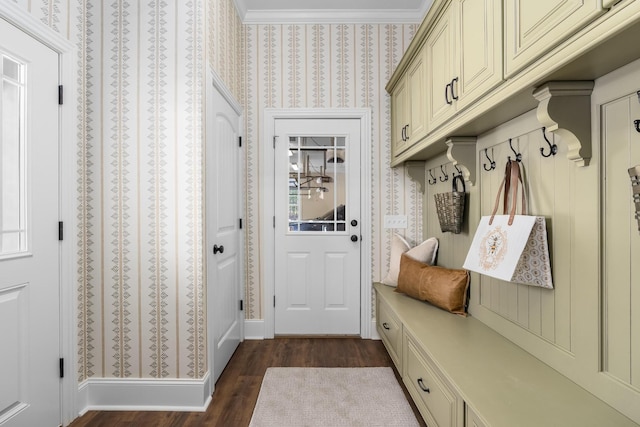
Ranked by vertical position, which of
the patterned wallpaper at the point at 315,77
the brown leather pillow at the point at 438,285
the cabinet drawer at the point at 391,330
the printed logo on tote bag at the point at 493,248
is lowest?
the cabinet drawer at the point at 391,330

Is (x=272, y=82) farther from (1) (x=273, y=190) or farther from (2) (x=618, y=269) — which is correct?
(2) (x=618, y=269)

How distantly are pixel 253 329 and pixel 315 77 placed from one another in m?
2.28

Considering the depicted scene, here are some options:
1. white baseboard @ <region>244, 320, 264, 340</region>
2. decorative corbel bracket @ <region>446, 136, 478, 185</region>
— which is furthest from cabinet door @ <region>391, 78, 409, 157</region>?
white baseboard @ <region>244, 320, 264, 340</region>

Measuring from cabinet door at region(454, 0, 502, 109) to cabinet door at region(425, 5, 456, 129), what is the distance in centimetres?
9

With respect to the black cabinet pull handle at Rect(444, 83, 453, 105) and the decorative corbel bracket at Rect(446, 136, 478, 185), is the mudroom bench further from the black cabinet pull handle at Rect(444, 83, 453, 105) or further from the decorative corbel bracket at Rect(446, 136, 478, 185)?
the black cabinet pull handle at Rect(444, 83, 453, 105)

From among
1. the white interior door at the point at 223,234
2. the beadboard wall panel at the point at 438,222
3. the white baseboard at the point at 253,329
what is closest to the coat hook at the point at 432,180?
the beadboard wall panel at the point at 438,222

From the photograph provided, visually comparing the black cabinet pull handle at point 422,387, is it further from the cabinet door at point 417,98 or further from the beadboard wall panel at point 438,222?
the cabinet door at point 417,98

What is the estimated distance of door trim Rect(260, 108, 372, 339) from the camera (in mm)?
2869

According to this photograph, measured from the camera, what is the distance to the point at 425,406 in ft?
5.12

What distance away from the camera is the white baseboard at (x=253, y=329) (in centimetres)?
287

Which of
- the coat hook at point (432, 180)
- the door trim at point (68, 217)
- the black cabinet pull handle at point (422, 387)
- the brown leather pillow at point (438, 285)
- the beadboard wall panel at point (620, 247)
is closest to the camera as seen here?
the beadboard wall panel at point (620, 247)

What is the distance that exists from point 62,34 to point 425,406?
103 inches

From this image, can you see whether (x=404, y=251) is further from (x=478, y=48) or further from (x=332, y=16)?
(x=332, y=16)

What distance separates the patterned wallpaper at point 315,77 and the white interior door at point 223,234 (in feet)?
0.59
